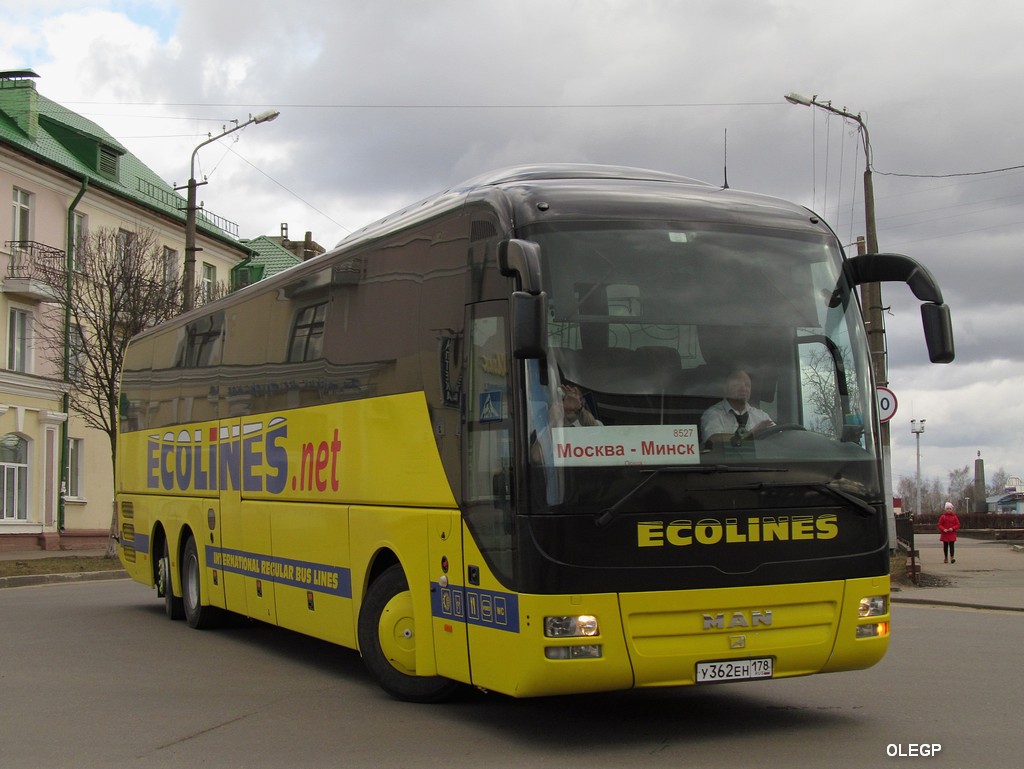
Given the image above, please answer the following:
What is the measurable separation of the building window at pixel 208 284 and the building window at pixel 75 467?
619 cm

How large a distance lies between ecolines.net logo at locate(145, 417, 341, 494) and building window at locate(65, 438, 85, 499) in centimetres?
2520

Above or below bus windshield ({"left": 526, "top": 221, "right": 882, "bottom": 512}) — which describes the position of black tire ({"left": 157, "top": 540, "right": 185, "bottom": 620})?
below

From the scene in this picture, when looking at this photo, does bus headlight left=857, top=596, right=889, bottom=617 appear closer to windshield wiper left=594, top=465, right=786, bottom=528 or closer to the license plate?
the license plate

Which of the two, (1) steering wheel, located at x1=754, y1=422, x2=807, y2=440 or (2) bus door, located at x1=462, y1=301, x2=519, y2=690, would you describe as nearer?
(2) bus door, located at x1=462, y1=301, x2=519, y2=690

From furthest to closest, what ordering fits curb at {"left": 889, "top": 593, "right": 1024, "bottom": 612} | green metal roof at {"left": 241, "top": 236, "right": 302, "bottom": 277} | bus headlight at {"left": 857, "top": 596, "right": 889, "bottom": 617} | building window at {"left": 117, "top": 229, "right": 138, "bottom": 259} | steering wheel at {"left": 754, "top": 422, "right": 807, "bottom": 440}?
green metal roof at {"left": 241, "top": 236, "right": 302, "bottom": 277}
building window at {"left": 117, "top": 229, "right": 138, "bottom": 259}
curb at {"left": 889, "top": 593, "right": 1024, "bottom": 612}
bus headlight at {"left": 857, "top": 596, "right": 889, "bottom": 617}
steering wheel at {"left": 754, "top": 422, "right": 807, "bottom": 440}

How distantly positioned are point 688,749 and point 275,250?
56180 millimetres

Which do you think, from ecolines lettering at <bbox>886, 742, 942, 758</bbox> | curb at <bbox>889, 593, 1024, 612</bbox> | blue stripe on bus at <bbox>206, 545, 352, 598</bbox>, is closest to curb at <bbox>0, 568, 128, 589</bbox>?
blue stripe on bus at <bbox>206, 545, 352, 598</bbox>

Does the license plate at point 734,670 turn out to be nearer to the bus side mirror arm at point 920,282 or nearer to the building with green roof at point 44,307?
the bus side mirror arm at point 920,282

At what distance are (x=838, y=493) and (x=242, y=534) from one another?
277 inches

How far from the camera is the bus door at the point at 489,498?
7930 millimetres

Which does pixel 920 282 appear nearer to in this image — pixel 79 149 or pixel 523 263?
pixel 523 263

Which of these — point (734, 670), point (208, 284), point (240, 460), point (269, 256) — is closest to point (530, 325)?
point (734, 670)

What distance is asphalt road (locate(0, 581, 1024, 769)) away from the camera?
25.5ft

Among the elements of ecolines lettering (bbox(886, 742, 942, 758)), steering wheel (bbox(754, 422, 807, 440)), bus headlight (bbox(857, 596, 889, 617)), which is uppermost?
steering wheel (bbox(754, 422, 807, 440))
